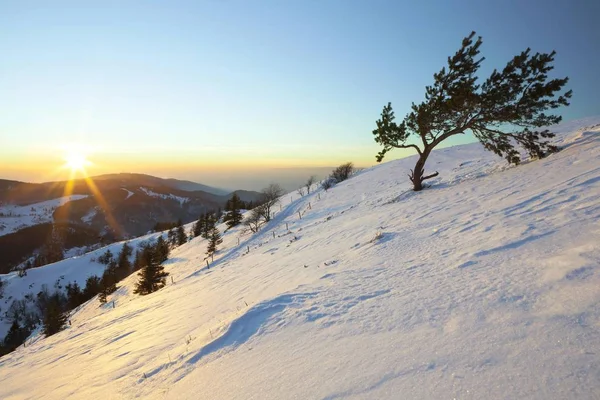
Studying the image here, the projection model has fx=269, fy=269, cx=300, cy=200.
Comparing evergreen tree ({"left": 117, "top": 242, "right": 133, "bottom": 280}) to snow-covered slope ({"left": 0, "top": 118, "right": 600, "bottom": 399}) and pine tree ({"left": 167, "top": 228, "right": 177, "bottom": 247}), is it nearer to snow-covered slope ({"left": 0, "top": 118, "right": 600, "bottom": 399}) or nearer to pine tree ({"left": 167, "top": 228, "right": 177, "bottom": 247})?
pine tree ({"left": 167, "top": 228, "right": 177, "bottom": 247})

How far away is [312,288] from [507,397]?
14.2ft

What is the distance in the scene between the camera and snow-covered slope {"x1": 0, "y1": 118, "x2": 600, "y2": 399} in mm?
2701

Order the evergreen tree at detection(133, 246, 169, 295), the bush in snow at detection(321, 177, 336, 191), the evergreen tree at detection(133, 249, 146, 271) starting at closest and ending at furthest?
the evergreen tree at detection(133, 246, 169, 295), the bush in snow at detection(321, 177, 336, 191), the evergreen tree at detection(133, 249, 146, 271)

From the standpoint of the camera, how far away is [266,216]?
40.8 m

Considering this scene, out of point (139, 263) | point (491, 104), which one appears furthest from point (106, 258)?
point (491, 104)

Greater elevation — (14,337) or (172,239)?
(172,239)

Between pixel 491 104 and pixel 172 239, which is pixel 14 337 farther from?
pixel 491 104

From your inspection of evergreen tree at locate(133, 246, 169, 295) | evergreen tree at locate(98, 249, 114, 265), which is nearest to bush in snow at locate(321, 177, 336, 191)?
evergreen tree at locate(133, 246, 169, 295)

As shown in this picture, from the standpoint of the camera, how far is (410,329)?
370 centimetres

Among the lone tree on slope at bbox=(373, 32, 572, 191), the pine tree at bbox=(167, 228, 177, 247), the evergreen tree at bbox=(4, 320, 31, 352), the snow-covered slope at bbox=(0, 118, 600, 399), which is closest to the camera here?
the snow-covered slope at bbox=(0, 118, 600, 399)

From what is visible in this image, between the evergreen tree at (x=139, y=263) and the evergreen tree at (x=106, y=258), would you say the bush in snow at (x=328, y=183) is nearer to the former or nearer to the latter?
the evergreen tree at (x=139, y=263)

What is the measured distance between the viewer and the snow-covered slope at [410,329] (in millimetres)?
2701

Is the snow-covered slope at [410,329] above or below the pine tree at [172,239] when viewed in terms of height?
above

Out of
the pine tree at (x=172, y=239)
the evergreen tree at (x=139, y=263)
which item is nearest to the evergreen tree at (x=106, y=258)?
the evergreen tree at (x=139, y=263)
